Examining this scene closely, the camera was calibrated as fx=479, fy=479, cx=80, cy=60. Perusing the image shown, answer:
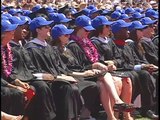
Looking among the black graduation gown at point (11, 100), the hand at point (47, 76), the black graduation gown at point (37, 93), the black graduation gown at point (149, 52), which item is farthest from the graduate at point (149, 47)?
the black graduation gown at point (11, 100)

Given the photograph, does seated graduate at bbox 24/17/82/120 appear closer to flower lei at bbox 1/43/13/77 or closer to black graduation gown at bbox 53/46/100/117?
black graduation gown at bbox 53/46/100/117

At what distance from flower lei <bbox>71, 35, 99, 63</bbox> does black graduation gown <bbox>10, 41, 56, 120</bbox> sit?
127cm

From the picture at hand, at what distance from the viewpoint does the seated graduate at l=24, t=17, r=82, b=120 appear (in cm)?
617

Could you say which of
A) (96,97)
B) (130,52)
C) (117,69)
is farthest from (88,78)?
(130,52)


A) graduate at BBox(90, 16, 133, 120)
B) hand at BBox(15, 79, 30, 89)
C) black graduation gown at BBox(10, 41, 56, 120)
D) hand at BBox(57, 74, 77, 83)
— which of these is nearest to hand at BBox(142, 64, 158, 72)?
graduate at BBox(90, 16, 133, 120)

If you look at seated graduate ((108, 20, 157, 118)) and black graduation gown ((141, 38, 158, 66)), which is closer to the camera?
seated graduate ((108, 20, 157, 118))

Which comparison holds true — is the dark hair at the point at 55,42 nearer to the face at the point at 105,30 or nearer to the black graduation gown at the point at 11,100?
the face at the point at 105,30

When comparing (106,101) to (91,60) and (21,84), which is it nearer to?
(91,60)

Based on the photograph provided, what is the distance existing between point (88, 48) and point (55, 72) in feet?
3.26

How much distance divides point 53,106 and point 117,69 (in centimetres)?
168

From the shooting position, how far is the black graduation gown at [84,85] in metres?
6.67

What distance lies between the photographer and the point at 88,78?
6879 mm

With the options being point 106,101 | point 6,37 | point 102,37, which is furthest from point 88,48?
point 6,37

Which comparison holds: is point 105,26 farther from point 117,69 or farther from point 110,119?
point 110,119
